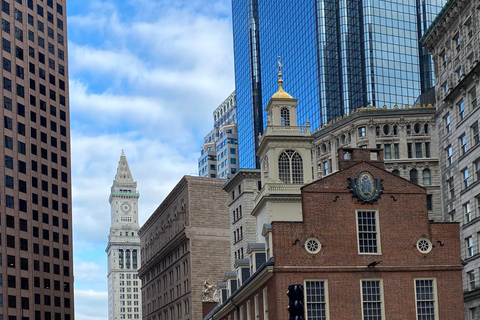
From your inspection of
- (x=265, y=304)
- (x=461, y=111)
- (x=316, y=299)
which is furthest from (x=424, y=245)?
(x=461, y=111)

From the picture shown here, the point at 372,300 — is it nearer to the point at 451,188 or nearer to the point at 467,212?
the point at 467,212

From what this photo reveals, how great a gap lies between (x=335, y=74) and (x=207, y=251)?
176ft

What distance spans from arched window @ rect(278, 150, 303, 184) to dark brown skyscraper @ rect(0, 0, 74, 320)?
281 feet

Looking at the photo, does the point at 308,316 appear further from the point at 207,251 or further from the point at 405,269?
A: the point at 207,251

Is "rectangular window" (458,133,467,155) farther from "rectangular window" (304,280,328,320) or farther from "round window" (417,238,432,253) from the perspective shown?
"rectangular window" (304,280,328,320)

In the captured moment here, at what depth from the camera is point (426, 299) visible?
57.7 m

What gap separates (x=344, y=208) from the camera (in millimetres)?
58344

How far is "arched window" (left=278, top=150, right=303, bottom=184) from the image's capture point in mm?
69938

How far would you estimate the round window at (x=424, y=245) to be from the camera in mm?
58375

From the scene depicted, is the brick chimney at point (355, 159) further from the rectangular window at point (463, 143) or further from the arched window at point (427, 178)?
the arched window at point (427, 178)

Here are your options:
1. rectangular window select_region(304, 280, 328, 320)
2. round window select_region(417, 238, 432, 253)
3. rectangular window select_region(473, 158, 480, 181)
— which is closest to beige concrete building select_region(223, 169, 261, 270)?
rectangular window select_region(473, 158, 480, 181)

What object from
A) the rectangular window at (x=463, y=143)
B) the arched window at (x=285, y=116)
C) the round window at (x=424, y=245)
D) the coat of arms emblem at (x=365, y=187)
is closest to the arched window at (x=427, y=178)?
the rectangular window at (x=463, y=143)

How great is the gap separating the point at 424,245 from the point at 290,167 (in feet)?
50.1

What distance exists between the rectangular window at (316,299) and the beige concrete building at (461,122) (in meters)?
25.4
